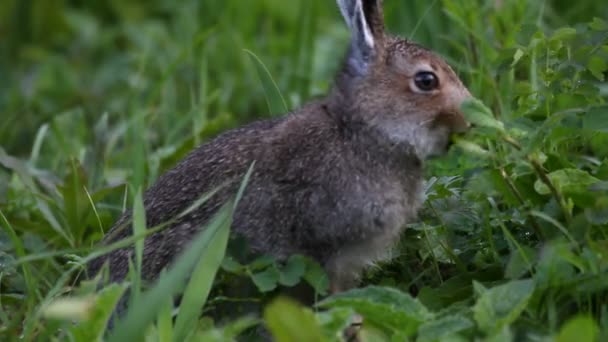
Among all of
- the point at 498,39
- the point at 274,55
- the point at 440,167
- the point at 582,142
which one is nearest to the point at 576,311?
the point at 582,142

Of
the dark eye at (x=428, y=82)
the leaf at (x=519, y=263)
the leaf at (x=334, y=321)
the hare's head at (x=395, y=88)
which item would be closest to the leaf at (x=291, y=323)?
the leaf at (x=334, y=321)

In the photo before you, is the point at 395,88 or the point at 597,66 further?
the point at 395,88

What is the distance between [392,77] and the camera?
4422mm

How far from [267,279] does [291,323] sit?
2.42 ft

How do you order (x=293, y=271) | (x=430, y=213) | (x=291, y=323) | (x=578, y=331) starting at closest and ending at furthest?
(x=578, y=331) < (x=291, y=323) < (x=293, y=271) < (x=430, y=213)

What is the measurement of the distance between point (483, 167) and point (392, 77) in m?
0.55

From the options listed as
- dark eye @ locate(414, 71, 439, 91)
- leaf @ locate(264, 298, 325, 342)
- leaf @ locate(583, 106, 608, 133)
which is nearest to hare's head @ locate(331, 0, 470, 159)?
dark eye @ locate(414, 71, 439, 91)

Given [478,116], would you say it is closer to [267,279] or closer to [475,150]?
[475,150]

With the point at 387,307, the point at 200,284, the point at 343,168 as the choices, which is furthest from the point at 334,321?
the point at 343,168

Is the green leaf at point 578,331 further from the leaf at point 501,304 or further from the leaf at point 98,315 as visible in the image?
the leaf at point 98,315

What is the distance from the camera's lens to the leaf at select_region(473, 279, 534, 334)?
3559 millimetres

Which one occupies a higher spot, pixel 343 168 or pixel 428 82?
pixel 428 82

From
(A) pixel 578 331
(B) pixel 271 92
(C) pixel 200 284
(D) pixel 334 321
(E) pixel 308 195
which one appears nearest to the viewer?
(A) pixel 578 331

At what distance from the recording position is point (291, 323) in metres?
3.30
